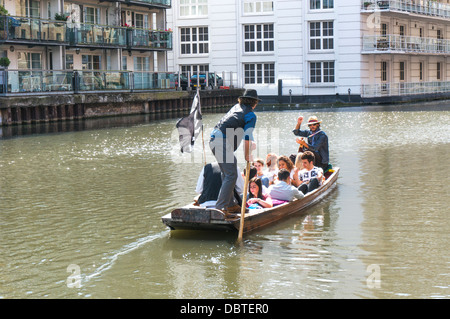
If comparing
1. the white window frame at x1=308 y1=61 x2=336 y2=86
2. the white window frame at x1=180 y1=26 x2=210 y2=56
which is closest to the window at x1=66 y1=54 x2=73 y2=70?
the white window frame at x1=180 y1=26 x2=210 y2=56

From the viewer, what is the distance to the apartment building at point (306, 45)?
53.9 metres

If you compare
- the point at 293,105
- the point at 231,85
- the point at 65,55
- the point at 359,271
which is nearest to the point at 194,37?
the point at 231,85

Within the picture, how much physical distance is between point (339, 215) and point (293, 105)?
1590 inches

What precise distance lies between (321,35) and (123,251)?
4612 centimetres

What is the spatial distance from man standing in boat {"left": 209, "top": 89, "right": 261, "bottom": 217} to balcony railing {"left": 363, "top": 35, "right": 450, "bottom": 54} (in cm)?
4411

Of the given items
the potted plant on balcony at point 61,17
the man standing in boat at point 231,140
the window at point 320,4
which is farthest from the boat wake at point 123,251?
the window at point 320,4

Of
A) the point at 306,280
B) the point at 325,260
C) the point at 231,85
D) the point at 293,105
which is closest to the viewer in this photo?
the point at 306,280

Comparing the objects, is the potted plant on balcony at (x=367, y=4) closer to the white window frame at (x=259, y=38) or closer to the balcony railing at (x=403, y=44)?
the balcony railing at (x=403, y=44)

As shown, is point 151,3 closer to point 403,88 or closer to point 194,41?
point 194,41

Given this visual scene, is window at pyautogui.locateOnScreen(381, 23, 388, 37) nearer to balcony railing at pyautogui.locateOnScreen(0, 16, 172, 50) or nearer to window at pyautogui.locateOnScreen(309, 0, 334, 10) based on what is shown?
window at pyautogui.locateOnScreen(309, 0, 334, 10)

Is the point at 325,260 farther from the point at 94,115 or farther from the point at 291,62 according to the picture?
the point at 291,62

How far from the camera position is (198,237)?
37.6ft

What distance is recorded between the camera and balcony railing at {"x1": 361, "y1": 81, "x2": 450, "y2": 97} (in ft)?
178
